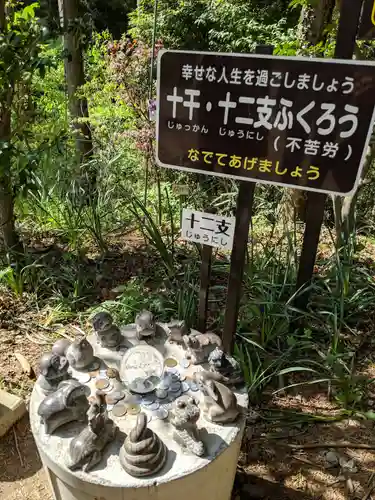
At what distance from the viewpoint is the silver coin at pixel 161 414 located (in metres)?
1.54

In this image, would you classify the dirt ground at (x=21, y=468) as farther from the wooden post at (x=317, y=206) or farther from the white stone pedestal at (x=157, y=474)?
the wooden post at (x=317, y=206)

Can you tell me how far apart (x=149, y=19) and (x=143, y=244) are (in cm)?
544

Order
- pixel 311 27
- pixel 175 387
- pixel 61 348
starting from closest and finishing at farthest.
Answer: pixel 175 387 < pixel 61 348 < pixel 311 27

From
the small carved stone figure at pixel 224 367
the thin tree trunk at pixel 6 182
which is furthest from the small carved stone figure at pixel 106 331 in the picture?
the thin tree trunk at pixel 6 182

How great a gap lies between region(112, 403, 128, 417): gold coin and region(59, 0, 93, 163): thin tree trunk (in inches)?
112

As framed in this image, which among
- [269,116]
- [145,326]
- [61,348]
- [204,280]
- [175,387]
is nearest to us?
[269,116]

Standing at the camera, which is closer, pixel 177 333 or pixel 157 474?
pixel 157 474

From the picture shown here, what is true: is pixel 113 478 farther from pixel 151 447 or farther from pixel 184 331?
pixel 184 331

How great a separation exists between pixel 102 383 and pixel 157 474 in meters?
0.47

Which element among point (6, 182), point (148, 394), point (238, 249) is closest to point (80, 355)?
point (148, 394)

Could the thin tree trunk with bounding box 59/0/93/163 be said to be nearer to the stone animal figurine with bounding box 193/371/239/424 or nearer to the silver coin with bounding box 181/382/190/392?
the silver coin with bounding box 181/382/190/392

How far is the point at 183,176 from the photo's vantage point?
15.7ft

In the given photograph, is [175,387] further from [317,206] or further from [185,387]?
[317,206]

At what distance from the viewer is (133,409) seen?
159cm
